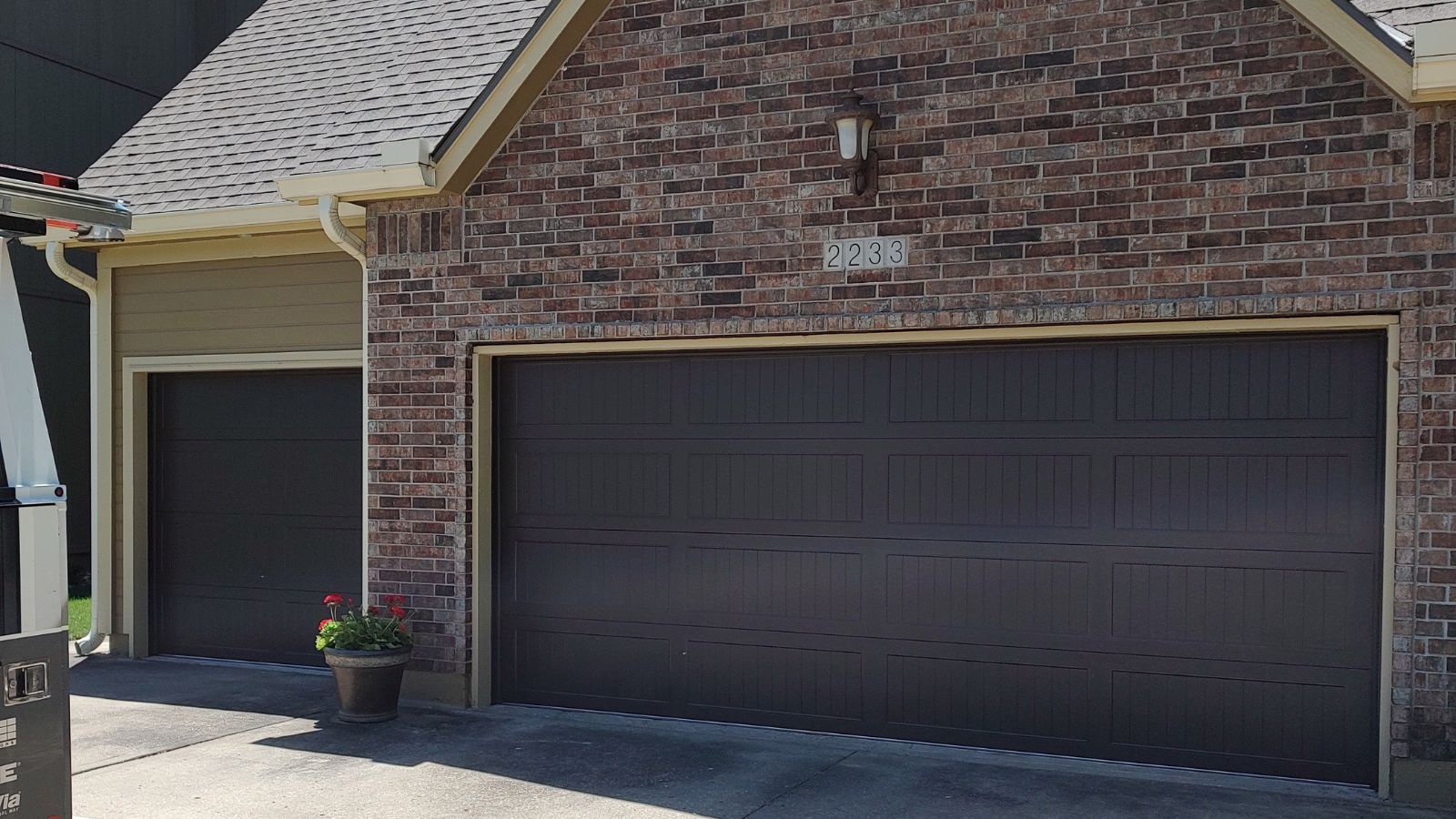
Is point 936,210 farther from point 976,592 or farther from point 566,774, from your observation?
point 566,774

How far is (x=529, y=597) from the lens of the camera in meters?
8.66

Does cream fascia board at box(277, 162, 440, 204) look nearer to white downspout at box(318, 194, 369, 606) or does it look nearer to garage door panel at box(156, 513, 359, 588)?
white downspout at box(318, 194, 369, 606)

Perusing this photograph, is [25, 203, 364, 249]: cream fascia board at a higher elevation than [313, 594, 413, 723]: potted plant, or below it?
higher

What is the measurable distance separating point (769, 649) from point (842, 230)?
2.58m

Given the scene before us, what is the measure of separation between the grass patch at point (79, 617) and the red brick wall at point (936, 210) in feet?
14.5

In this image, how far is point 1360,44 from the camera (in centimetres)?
619

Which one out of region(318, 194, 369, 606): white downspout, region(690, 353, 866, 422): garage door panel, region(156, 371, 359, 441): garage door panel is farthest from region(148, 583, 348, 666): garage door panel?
region(690, 353, 866, 422): garage door panel

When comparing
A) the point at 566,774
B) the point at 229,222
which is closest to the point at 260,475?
the point at 229,222

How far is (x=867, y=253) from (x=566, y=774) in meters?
3.33

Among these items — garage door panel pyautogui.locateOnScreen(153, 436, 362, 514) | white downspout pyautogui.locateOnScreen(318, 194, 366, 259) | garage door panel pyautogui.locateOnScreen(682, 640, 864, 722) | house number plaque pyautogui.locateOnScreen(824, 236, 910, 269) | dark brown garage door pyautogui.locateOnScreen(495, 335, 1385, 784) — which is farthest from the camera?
garage door panel pyautogui.locateOnScreen(153, 436, 362, 514)

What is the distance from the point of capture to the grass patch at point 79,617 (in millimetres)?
11477

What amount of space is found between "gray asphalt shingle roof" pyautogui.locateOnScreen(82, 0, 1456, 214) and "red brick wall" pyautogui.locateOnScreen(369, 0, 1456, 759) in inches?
44.0

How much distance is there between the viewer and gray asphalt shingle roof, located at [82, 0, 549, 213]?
956cm

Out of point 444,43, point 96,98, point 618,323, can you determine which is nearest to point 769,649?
point 618,323
